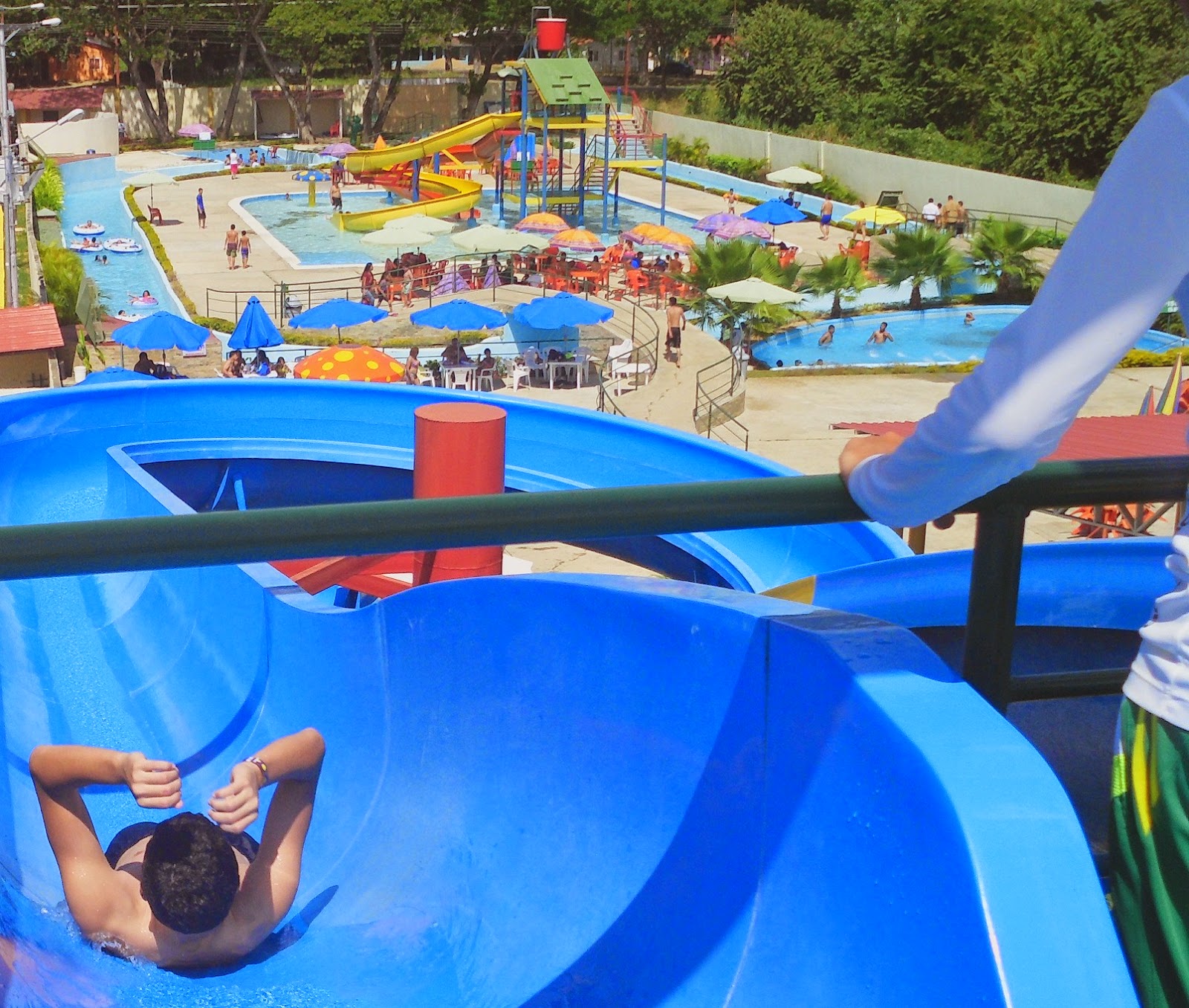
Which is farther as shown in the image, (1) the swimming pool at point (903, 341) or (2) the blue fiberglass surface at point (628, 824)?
(1) the swimming pool at point (903, 341)

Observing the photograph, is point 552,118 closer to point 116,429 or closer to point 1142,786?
point 116,429

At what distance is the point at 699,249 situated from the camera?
77.3 ft

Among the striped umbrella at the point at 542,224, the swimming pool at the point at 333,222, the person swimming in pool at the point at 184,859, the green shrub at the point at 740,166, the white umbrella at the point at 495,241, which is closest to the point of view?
the person swimming in pool at the point at 184,859

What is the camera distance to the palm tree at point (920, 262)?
2452cm

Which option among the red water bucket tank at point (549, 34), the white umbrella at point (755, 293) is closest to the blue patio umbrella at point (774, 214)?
the red water bucket tank at point (549, 34)

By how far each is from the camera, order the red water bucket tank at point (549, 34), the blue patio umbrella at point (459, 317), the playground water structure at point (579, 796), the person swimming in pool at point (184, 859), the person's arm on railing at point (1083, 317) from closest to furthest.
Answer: the person's arm on railing at point (1083, 317), the playground water structure at point (579, 796), the person swimming in pool at point (184, 859), the blue patio umbrella at point (459, 317), the red water bucket tank at point (549, 34)

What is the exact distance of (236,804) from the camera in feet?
8.50

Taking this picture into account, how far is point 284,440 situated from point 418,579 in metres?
2.43

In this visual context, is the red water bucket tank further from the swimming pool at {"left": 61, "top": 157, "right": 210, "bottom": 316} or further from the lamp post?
the lamp post

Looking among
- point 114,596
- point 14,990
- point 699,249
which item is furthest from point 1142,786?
point 699,249

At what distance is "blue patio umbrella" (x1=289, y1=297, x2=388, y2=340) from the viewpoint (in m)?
19.9

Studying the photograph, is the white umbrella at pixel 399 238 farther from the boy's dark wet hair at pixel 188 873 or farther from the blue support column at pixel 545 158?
the boy's dark wet hair at pixel 188 873

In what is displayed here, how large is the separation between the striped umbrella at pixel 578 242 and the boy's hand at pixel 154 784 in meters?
24.5

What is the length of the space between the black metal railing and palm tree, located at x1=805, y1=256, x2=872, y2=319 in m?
22.9
